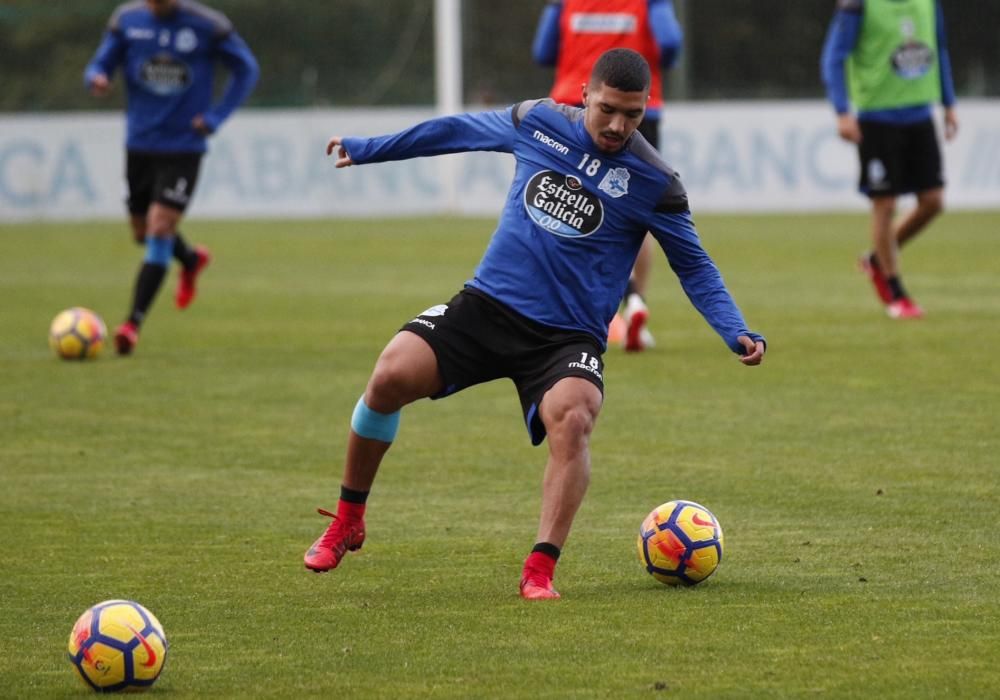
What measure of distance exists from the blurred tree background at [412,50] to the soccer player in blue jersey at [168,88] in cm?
2035

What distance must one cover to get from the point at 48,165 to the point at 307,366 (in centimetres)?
2026

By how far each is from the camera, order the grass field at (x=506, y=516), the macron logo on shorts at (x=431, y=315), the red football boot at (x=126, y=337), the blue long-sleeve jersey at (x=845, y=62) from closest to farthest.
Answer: the grass field at (x=506, y=516) → the macron logo on shorts at (x=431, y=315) → the red football boot at (x=126, y=337) → the blue long-sleeve jersey at (x=845, y=62)

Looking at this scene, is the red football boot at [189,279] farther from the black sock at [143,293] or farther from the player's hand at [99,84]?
the player's hand at [99,84]

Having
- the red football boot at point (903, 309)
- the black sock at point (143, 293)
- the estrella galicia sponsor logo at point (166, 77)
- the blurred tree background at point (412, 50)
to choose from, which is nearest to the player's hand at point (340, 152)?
the black sock at point (143, 293)

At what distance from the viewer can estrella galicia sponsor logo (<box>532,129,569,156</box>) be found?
614 centimetres

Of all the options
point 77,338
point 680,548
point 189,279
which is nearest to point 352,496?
point 680,548

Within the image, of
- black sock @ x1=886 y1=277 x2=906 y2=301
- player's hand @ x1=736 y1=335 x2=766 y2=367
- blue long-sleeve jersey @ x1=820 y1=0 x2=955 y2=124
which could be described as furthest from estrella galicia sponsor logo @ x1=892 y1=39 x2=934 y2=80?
player's hand @ x1=736 y1=335 x2=766 y2=367

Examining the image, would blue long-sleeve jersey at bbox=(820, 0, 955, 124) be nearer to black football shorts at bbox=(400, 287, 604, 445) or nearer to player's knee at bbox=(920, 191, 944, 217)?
player's knee at bbox=(920, 191, 944, 217)

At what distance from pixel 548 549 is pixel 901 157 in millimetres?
8317

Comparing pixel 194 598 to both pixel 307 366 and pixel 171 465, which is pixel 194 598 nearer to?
pixel 171 465

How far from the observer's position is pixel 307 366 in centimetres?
1169

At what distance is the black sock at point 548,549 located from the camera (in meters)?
5.65

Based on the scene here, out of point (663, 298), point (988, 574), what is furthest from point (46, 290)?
point (988, 574)

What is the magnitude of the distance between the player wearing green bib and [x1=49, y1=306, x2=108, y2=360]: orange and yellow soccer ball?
17.7 ft
